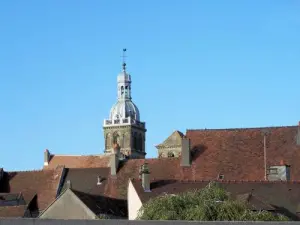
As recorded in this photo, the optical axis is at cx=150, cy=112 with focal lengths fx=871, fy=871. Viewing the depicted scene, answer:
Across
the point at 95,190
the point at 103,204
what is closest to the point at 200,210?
the point at 103,204

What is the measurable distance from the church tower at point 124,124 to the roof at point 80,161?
32.6m

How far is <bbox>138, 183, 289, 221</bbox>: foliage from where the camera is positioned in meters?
36.0

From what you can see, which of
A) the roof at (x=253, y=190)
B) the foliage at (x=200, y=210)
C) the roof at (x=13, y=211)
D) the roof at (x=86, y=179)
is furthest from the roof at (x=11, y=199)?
the foliage at (x=200, y=210)

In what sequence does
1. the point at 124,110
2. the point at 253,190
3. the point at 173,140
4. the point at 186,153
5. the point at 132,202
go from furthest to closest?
1. the point at 124,110
2. the point at 173,140
3. the point at 186,153
4. the point at 132,202
5. the point at 253,190

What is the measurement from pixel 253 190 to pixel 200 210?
15.3m

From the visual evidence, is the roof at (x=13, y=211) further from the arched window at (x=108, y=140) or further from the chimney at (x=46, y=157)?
the arched window at (x=108, y=140)

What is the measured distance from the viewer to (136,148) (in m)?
148

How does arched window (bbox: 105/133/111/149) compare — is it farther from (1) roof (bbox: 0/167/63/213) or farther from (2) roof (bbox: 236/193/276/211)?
(2) roof (bbox: 236/193/276/211)

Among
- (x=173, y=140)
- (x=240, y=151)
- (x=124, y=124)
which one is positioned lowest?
(x=240, y=151)

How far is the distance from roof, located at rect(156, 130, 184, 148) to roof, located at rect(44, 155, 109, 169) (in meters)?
18.6

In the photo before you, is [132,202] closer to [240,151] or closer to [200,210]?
[240,151]

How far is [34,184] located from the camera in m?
70.6

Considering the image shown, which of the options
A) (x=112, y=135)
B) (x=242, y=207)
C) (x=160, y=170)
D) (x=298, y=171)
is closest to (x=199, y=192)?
(x=242, y=207)

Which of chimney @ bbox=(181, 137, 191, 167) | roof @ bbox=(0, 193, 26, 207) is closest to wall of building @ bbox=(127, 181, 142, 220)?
chimney @ bbox=(181, 137, 191, 167)
